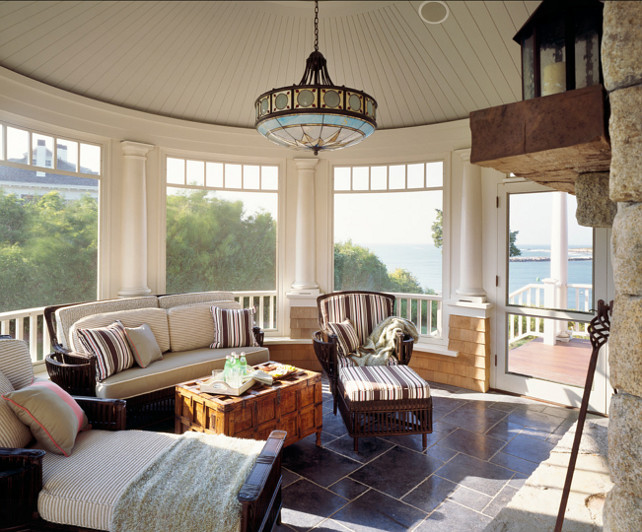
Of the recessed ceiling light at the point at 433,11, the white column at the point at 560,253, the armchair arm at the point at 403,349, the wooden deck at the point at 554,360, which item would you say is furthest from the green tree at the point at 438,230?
the recessed ceiling light at the point at 433,11

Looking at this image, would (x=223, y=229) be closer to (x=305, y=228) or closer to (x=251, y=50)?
(x=305, y=228)

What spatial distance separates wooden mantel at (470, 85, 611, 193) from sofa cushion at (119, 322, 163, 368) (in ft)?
11.6

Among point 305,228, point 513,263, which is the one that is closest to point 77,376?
point 305,228

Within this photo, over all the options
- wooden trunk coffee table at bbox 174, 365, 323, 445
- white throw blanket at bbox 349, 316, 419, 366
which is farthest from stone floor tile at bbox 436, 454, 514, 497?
white throw blanket at bbox 349, 316, 419, 366

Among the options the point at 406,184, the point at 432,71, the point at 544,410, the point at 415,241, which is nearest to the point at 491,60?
the point at 432,71

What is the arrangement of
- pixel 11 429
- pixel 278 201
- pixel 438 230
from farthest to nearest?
pixel 278 201
pixel 438 230
pixel 11 429

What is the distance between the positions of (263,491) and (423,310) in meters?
3.96

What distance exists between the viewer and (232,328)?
15.4 ft

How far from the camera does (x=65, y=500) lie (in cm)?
200

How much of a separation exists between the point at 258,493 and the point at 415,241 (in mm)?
4194

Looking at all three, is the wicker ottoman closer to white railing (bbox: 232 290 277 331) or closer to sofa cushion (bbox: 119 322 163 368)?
sofa cushion (bbox: 119 322 163 368)

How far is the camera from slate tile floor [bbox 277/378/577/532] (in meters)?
2.61

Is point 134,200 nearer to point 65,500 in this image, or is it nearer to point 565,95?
point 65,500

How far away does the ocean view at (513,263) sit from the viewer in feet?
14.4
